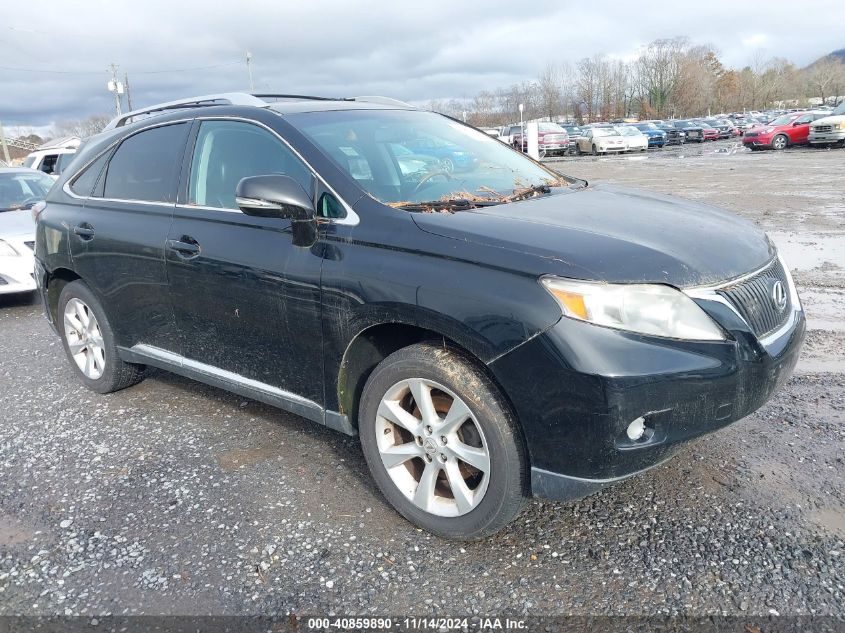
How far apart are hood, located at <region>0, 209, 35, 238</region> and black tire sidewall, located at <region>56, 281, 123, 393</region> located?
338 cm

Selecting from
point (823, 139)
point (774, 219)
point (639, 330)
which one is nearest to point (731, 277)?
point (639, 330)

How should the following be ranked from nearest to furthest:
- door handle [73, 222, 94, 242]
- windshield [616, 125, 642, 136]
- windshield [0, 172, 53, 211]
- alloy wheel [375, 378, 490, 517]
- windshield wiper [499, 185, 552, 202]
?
alloy wheel [375, 378, 490, 517] → windshield wiper [499, 185, 552, 202] → door handle [73, 222, 94, 242] → windshield [0, 172, 53, 211] → windshield [616, 125, 642, 136]

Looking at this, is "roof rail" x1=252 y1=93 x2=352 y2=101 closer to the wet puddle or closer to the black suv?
the black suv

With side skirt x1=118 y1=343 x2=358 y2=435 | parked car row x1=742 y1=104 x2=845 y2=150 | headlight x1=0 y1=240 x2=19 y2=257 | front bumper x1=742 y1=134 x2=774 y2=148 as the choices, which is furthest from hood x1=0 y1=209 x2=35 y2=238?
front bumper x1=742 y1=134 x2=774 y2=148

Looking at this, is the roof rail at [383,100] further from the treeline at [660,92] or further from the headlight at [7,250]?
the treeline at [660,92]

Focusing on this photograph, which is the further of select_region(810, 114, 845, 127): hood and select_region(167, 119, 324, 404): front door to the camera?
select_region(810, 114, 845, 127): hood

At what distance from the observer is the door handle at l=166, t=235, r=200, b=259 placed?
11.9 feet

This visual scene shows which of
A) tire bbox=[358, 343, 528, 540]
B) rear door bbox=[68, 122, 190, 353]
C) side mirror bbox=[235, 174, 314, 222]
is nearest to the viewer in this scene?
tire bbox=[358, 343, 528, 540]

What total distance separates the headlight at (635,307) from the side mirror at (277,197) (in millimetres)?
1188

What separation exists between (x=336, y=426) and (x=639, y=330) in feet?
4.95

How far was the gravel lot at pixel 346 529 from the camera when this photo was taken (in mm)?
2574

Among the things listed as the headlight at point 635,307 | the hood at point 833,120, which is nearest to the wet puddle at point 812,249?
the headlight at point 635,307

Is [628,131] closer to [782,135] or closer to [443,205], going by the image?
[782,135]

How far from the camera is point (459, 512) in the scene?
2832 mm
